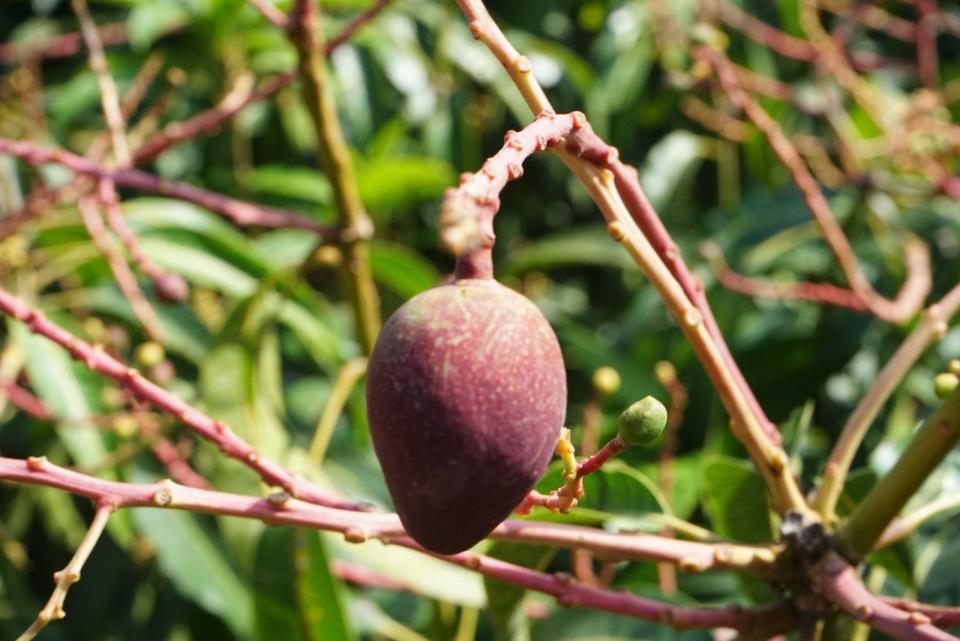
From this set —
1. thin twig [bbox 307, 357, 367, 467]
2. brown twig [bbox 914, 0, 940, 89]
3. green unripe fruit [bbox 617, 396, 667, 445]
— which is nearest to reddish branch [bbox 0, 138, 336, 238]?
thin twig [bbox 307, 357, 367, 467]

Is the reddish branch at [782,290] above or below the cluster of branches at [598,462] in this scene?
above

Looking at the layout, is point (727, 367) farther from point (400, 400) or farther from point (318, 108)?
point (318, 108)

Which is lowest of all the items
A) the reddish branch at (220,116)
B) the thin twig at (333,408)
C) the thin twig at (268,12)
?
the thin twig at (333,408)

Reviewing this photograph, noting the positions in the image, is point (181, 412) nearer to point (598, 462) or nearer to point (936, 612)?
point (598, 462)

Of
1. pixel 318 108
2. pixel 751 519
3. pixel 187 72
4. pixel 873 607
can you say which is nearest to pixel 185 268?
pixel 318 108

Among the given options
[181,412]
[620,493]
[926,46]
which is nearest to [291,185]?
[926,46]

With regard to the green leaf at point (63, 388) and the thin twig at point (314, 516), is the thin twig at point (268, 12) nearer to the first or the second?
the green leaf at point (63, 388)

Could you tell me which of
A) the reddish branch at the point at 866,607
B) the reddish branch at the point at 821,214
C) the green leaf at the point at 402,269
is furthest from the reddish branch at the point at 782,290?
the reddish branch at the point at 866,607
